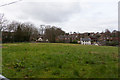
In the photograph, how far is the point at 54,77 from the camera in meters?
2.30

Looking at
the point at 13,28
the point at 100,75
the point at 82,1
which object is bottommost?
the point at 100,75

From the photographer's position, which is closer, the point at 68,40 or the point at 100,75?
the point at 100,75

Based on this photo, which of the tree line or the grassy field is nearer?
the grassy field

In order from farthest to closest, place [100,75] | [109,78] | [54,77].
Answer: [54,77]
[100,75]
[109,78]

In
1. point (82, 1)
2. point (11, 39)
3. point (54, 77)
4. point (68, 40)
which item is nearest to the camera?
Answer: point (54, 77)

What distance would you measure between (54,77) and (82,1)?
2.95 m

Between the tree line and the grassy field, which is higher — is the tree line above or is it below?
above

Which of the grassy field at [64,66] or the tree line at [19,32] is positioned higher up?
the tree line at [19,32]

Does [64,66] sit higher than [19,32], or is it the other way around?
[19,32]

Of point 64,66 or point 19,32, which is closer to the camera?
point 64,66

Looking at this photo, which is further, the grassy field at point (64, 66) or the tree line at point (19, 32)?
the tree line at point (19, 32)

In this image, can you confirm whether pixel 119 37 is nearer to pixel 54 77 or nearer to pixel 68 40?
pixel 54 77

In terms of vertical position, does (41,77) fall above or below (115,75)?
below

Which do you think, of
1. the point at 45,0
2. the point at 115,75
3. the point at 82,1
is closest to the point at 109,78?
the point at 115,75
